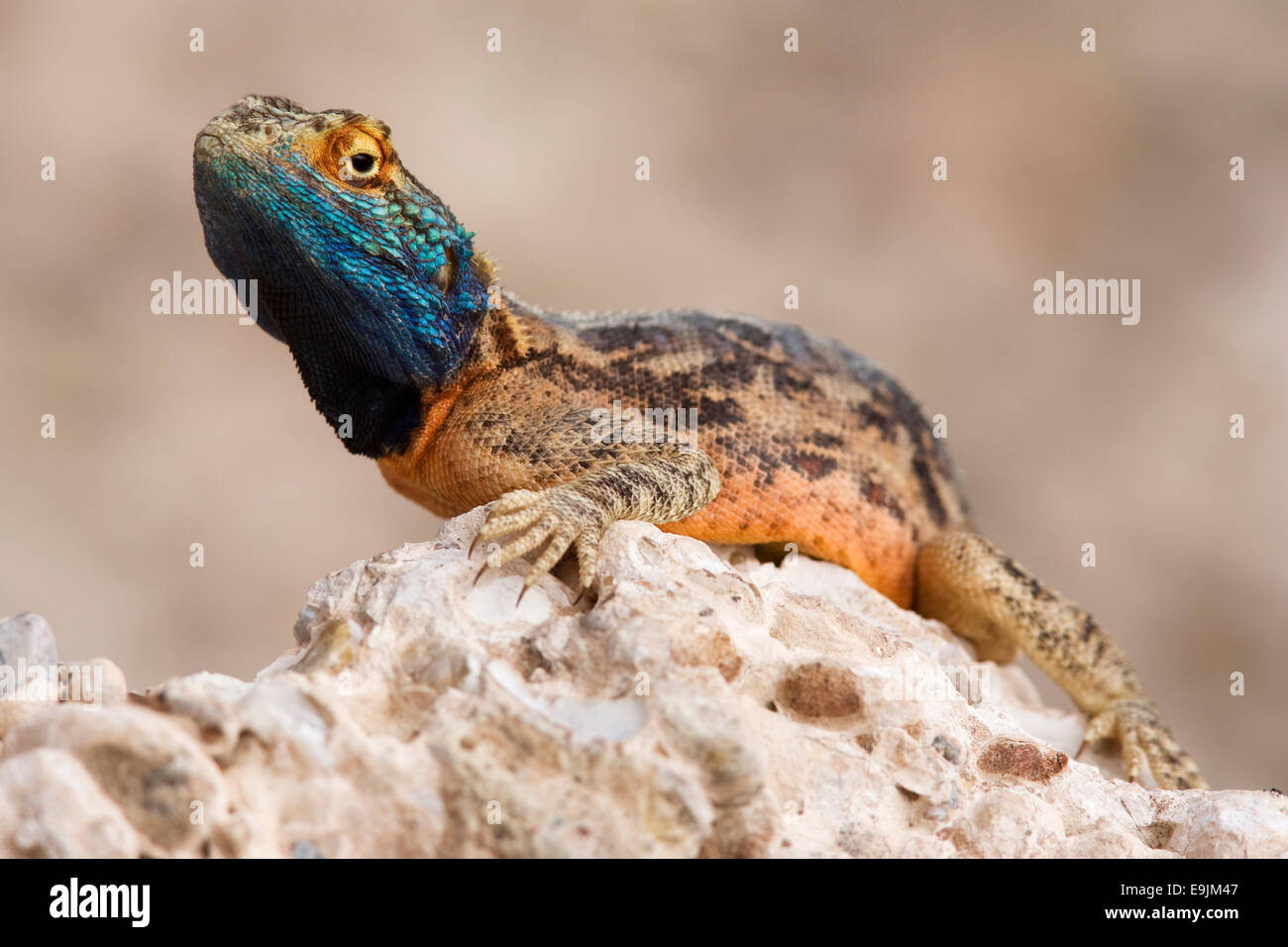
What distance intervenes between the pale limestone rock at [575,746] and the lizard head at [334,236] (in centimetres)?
99

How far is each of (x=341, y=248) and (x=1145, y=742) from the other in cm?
352

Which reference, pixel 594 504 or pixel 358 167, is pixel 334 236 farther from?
pixel 594 504

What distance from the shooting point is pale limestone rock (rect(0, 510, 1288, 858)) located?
85.0 inches

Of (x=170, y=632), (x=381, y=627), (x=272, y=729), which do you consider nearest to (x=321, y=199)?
(x=381, y=627)

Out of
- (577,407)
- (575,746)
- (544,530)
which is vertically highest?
(577,407)

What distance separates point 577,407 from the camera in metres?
4.03

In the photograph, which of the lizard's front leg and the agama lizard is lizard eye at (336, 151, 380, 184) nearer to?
the agama lizard

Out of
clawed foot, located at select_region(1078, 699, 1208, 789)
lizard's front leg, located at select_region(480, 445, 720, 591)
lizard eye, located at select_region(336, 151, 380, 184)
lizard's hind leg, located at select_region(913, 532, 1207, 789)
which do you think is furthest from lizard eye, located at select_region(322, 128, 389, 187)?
clawed foot, located at select_region(1078, 699, 1208, 789)

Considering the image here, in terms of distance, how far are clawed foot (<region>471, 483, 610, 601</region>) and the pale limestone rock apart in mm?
55

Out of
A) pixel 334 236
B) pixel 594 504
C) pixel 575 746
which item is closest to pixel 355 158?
pixel 334 236

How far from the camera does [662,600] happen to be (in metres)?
2.84

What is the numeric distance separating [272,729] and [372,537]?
823 cm
